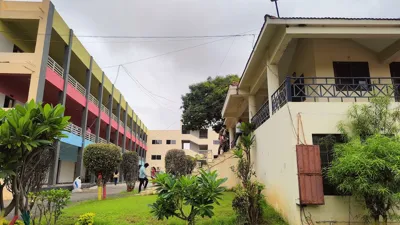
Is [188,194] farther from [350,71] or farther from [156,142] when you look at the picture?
[156,142]

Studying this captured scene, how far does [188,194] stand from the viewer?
538cm

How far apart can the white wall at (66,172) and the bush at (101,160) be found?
11.1 metres

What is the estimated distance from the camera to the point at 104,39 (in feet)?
37.3

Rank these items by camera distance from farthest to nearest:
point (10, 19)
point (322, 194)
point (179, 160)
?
1. point (179, 160)
2. point (10, 19)
3. point (322, 194)

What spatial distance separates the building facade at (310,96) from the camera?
19.1 ft

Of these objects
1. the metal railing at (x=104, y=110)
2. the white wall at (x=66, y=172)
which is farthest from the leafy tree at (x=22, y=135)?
the metal railing at (x=104, y=110)

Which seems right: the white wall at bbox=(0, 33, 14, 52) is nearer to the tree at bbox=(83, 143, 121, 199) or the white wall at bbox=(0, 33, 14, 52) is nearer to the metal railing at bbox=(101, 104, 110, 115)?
the tree at bbox=(83, 143, 121, 199)

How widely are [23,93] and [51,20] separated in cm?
546

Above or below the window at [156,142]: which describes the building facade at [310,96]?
below

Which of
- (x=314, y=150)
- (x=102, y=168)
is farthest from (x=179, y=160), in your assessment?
(x=314, y=150)

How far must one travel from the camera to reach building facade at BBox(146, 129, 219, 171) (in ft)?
153

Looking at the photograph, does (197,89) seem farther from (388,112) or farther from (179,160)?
(388,112)

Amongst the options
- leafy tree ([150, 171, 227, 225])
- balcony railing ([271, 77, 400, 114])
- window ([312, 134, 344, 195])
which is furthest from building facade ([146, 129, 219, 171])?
leafy tree ([150, 171, 227, 225])

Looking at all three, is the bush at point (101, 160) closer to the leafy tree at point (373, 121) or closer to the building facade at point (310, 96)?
the building facade at point (310, 96)
